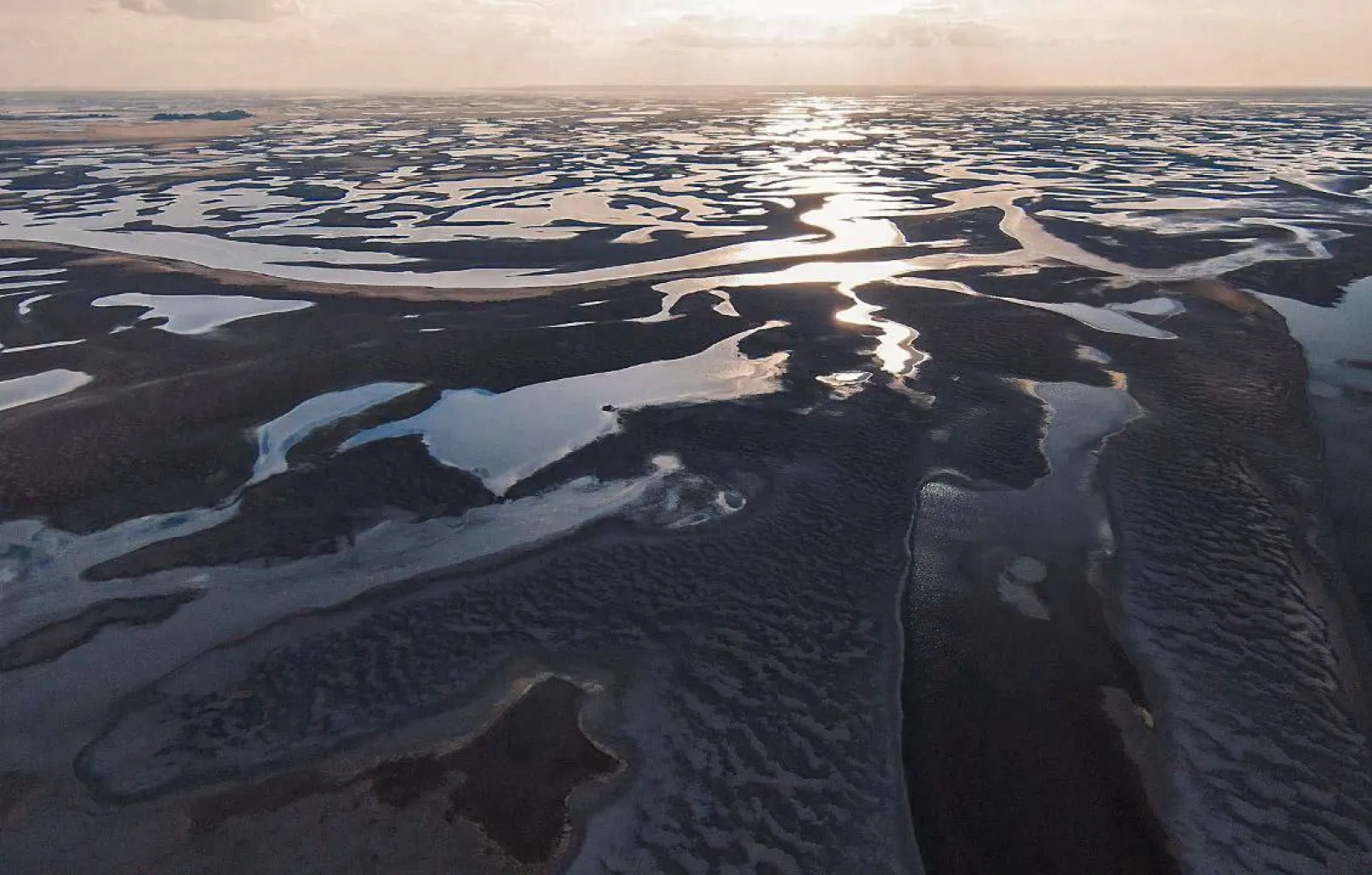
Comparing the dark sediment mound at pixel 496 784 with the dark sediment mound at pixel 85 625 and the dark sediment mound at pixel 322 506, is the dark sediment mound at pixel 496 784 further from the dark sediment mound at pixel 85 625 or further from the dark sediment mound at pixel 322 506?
the dark sediment mound at pixel 322 506

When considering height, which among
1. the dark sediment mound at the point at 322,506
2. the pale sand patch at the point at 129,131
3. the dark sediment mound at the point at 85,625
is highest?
the pale sand patch at the point at 129,131

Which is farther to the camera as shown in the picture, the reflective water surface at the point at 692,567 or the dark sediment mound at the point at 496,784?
the reflective water surface at the point at 692,567

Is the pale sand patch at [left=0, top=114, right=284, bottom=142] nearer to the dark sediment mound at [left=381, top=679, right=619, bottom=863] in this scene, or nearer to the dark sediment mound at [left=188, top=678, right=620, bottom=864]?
the dark sediment mound at [left=188, top=678, right=620, bottom=864]

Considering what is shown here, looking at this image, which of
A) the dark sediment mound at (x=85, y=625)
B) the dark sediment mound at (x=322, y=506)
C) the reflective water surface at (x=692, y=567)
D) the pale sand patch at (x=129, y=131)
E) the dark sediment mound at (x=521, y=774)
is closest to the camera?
the dark sediment mound at (x=521, y=774)

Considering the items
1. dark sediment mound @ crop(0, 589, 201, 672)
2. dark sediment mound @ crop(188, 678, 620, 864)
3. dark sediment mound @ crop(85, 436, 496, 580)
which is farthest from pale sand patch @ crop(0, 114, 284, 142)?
dark sediment mound @ crop(188, 678, 620, 864)

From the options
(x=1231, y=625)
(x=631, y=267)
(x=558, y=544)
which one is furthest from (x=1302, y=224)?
(x=558, y=544)

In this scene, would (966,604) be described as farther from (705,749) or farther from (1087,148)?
(1087,148)

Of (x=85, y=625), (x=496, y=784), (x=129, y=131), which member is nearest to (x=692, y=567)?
(x=496, y=784)

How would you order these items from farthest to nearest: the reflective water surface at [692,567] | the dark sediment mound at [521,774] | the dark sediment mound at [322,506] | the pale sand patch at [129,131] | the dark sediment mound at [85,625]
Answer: the pale sand patch at [129,131] → the dark sediment mound at [322,506] → the dark sediment mound at [85,625] → the reflective water surface at [692,567] → the dark sediment mound at [521,774]

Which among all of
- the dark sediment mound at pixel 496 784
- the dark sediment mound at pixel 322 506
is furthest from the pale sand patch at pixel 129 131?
the dark sediment mound at pixel 496 784
